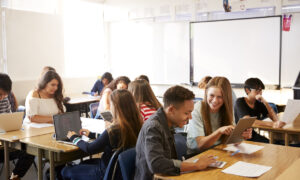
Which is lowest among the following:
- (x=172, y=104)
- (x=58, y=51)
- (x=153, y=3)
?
(x=172, y=104)

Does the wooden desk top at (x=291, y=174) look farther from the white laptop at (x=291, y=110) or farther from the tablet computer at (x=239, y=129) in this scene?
the white laptop at (x=291, y=110)

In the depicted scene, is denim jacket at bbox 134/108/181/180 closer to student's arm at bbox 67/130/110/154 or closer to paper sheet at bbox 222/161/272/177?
paper sheet at bbox 222/161/272/177

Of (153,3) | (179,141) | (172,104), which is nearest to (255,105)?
(179,141)

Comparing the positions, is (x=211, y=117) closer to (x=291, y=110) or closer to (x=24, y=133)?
(x=291, y=110)

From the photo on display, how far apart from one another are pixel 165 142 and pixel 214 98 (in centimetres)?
85

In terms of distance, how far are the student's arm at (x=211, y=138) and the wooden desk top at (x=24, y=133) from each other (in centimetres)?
167

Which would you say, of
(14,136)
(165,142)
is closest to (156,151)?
(165,142)

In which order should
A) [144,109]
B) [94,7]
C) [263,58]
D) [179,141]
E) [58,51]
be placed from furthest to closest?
[94,7]
[58,51]
[263,58]
[144,109]
[179,141]

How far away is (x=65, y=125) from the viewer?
3.15m

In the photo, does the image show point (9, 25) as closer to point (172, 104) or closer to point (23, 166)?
point (23, 166)

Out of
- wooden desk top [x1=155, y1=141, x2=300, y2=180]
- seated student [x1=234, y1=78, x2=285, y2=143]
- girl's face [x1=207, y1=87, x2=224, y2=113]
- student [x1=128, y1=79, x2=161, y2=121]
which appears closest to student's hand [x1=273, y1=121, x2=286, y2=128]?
seated student [x1=234, y1=78, x2=285, y2=143]

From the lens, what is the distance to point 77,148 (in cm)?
292

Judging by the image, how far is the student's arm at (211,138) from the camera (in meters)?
2.58

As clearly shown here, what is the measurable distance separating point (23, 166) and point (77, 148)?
1.10 m
